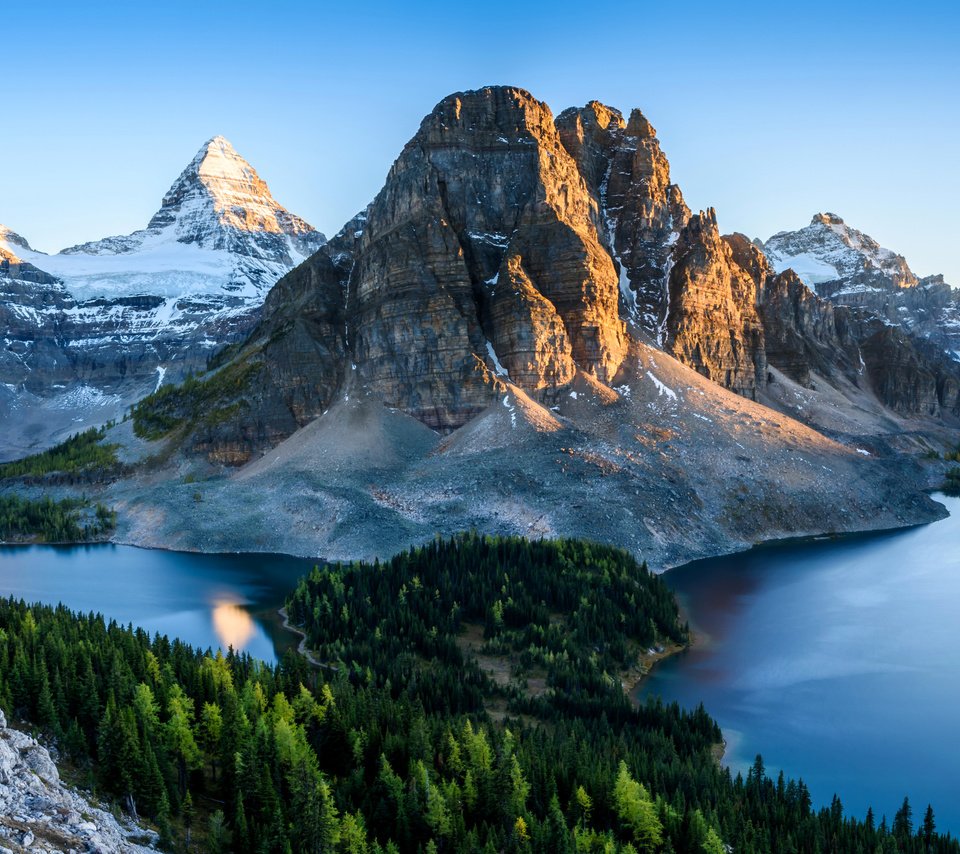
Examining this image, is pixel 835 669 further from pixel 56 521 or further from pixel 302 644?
pixel 56 521

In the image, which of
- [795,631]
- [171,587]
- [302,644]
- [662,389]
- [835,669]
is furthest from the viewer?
[662,389]

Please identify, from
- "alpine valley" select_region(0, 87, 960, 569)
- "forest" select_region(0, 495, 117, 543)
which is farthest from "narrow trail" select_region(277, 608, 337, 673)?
"forest" select_region(0, 495, 117, 543)

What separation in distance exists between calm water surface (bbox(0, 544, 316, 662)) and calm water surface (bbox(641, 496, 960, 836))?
37.0 metres

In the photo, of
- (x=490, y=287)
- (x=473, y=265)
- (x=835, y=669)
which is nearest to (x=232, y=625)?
(x=835, y=669)

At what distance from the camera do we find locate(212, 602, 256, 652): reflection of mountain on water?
3009 inches

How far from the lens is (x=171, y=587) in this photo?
97.7 meters

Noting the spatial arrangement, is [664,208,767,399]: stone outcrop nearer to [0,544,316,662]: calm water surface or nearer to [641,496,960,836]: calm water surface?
[641,496,960,836]: calm water surface

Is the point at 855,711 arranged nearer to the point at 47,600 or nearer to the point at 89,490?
the point at 47,600

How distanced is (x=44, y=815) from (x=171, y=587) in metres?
71.1

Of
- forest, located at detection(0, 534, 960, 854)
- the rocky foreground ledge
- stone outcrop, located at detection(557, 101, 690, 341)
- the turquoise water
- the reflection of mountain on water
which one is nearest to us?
the rocky foreground ledge

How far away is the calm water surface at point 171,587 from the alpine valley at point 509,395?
640 cm

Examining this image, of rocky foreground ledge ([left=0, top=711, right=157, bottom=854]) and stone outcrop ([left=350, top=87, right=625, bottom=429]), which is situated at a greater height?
stone outcrop ([left=350, top=87, right=625, bottom=429])

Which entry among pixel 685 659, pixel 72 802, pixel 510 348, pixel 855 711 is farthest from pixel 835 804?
pixel 510 348

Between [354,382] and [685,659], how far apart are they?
304 ft
